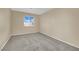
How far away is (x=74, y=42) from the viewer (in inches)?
114

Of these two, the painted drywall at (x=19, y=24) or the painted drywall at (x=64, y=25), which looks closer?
the painted drywall at (x=64, y=25)

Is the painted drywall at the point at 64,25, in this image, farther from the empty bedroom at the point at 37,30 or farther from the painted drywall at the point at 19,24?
the painted drywall at the point at 19,24

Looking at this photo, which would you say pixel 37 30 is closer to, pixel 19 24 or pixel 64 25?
pixel 19 24

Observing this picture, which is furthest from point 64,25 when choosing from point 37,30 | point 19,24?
point 19,24

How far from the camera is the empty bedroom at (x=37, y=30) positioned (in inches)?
103

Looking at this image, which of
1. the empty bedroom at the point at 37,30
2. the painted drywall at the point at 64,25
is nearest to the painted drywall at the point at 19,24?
the empty bedroom at the point at 37,30

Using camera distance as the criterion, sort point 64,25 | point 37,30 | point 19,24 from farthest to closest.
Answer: point 19,24 → point 37,30 → point 64,25

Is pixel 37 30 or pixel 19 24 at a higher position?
pixel 19 24

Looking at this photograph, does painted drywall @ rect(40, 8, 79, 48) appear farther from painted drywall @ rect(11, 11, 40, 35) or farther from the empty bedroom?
painted drywall @ rect(11, 11, 40, 35)

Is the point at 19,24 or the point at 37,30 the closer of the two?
the point at 37,30

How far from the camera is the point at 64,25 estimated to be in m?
3.37

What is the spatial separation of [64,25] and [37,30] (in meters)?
1.20

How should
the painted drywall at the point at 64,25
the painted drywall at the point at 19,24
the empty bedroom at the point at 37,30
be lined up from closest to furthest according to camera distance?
the empty bedroom at the point at 37,30 < the painted drywall at the point at 64,25 < the painted drywall at the point at 19,24

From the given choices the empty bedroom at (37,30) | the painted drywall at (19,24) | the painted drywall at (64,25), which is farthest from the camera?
the painted drywall at (19,24)
